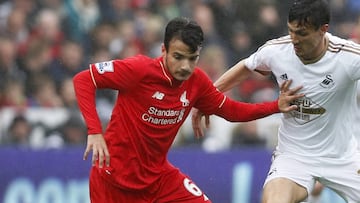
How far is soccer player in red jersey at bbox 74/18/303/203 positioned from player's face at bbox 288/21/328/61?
0.32m

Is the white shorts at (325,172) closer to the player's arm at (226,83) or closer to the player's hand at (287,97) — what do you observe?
the player's hand at (287,97)

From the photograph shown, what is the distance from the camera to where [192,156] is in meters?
12.1

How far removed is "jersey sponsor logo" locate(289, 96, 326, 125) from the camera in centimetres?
827

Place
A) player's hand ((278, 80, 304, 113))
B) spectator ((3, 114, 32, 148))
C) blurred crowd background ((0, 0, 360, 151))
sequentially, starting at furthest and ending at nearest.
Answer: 1. blurred crowd background ((0, 0, 360, 151))
2. spectator ((3, 114, 32, 148))
3. player's hand ((278, 80, 304, 113))

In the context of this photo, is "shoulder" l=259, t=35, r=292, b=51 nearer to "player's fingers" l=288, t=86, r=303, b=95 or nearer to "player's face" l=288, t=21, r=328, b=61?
"player's face" l=288, t=21, r=328, b=61

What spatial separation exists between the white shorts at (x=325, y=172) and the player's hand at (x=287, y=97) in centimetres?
42

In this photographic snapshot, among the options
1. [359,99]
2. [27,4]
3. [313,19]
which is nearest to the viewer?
[313,19]

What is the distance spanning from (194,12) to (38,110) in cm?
303

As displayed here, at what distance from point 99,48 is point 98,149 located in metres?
6.45

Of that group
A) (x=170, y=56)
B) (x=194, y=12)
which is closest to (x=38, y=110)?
(x=194, y=12)

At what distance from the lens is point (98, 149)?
7645 millimetres

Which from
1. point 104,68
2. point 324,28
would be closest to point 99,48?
point 104,68

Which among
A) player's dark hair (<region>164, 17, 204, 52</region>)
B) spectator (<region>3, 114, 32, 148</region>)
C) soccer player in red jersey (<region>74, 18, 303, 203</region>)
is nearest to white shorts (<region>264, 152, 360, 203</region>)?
soccer player in red jersey (<region>74, 18, 303, 203</region>)

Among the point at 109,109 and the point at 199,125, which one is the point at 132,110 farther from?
the point at 109,109
